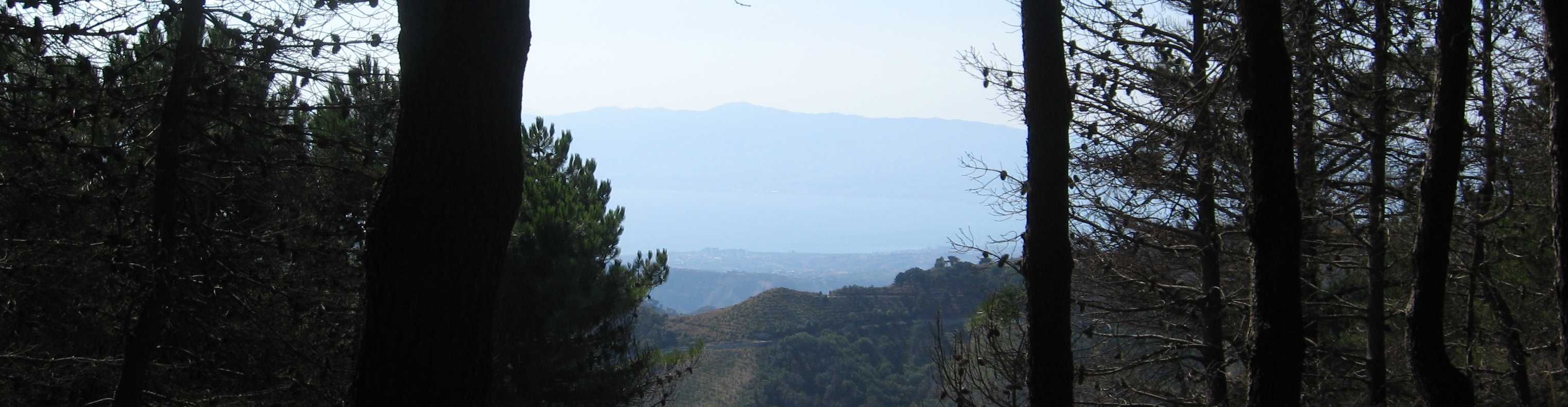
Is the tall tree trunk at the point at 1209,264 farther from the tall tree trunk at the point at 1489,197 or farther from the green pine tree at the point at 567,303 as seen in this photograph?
the green pine tree at the point at 567,303

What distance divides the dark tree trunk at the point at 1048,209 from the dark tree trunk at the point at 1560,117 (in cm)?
317

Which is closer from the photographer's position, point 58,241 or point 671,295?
point 58,241

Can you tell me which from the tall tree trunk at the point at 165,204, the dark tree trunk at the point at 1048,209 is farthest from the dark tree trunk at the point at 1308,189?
the tall tree trunk at the point at 165,204

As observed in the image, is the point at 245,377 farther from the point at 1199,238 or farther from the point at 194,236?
the point at 1199,238

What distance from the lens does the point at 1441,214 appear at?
230 inches

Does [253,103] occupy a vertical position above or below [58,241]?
above

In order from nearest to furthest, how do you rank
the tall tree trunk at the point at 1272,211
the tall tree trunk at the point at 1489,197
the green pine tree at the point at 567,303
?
the tall tree trunk at the point at 1272,211 < the tall tree trunk at the point at 1489,197 < the green pine tree at the point at 567,303

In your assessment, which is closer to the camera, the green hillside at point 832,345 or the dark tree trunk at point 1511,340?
the dark tree trunk at point 1511,340

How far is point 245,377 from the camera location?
8.21 m

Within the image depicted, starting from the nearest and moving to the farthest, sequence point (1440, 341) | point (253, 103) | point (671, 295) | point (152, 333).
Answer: point (1440, 341), point (152, 333), point (253, 103), point (671, 295)

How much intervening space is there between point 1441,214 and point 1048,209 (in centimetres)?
240

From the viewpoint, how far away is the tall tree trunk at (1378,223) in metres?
8.28

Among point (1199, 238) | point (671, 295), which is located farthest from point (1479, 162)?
point (671, 295)

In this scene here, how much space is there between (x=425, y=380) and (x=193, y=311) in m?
4.63
